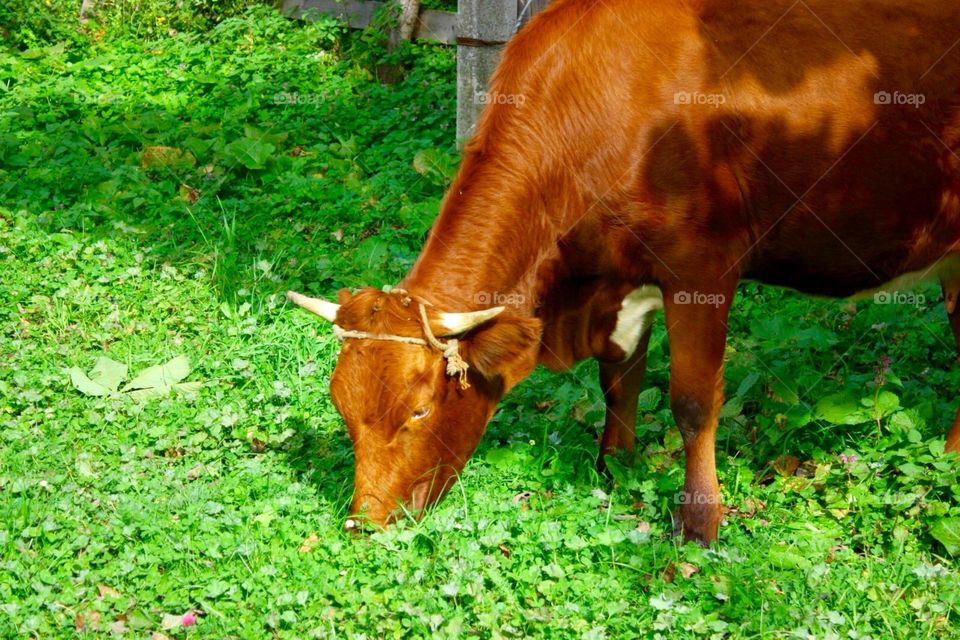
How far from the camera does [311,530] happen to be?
4.99 metres

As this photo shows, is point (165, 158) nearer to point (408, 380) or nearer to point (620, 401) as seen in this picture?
point (620, 401)

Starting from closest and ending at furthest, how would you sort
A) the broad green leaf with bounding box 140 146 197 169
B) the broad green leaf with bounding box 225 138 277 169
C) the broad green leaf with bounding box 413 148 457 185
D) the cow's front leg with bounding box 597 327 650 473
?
the cow's front leg with bounding box 597 327 650 473 → the broad green leaf with bounding box 413 148 457 185 → the broad green leaf with bounding box 225 138 277 169 → the broad green leaf with bounding box 140 146 197 169

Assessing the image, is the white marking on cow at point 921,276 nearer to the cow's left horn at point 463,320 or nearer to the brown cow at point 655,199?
the brown cow at point 655,199

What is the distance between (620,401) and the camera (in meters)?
5.74

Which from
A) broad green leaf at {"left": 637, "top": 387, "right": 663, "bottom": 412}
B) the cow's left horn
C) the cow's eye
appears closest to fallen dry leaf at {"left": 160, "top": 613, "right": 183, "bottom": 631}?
the cow's eye

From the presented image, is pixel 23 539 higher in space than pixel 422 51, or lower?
lower

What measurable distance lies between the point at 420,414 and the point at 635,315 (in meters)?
1.16

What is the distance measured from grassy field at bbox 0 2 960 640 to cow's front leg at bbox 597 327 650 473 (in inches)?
4.7

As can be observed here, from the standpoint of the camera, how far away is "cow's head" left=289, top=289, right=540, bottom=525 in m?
4.55

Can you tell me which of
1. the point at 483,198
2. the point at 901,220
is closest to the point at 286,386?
the point at 483,198

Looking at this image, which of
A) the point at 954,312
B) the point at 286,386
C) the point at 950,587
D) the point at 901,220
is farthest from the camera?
the point at 286,386

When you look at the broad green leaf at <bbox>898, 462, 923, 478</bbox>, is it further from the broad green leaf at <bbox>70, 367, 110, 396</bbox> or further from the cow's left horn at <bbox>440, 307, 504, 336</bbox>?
the broad green leaf at <bbox>70, 367, 110, 396</bbox>

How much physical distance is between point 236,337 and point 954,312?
4.09 meters

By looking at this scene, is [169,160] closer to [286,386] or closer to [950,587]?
[286,386]
